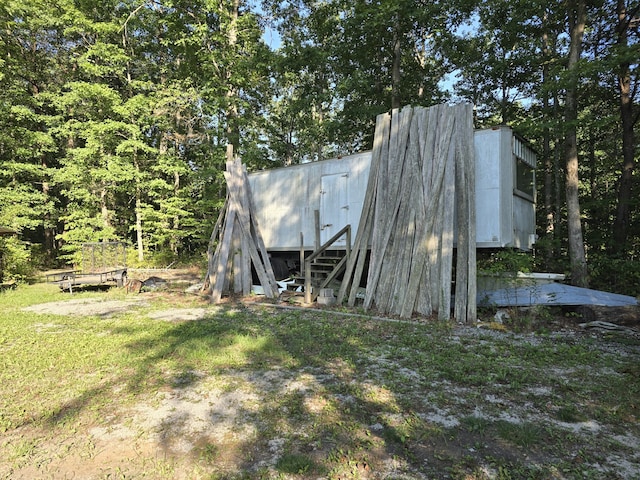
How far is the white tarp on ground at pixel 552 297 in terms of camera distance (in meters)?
6.17

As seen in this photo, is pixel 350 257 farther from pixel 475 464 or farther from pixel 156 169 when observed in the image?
pixel 156 169

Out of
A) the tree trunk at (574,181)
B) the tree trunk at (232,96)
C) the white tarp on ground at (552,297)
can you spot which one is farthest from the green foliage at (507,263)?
the tree trunk at (232,96)

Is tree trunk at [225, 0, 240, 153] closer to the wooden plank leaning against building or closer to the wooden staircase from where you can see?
the wooden staircase

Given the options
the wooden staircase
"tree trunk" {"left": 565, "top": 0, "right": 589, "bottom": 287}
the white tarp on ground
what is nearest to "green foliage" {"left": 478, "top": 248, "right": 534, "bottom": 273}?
the white tarp on ground

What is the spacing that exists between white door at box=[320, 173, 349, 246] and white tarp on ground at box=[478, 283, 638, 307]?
368 centimetres

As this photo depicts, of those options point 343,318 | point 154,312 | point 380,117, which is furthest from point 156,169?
point 343,318

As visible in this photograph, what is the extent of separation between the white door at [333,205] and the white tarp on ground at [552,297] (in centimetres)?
368

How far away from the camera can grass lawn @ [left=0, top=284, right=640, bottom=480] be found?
90.9 inches

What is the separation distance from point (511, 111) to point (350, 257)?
12.2 m

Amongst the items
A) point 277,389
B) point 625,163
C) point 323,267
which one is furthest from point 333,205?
point 625,163

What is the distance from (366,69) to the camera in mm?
17125

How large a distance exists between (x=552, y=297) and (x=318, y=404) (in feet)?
16.6

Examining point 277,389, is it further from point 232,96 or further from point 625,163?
point 232,96

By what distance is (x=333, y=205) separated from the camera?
31.1ft
